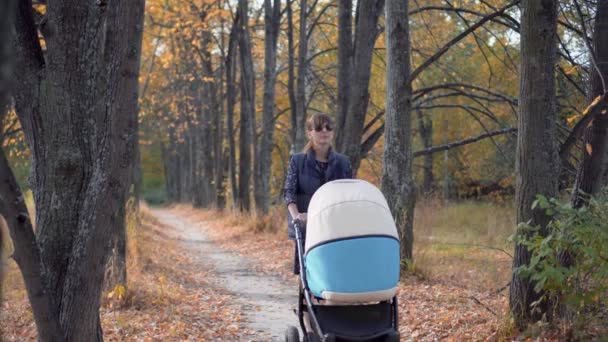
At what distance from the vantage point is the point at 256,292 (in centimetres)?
983

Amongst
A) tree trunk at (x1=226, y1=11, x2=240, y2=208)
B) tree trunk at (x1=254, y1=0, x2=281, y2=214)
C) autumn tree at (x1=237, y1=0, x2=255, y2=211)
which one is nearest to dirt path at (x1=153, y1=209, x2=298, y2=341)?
tree trunk at (x1=254, y1=0, x2=281, y2=214)

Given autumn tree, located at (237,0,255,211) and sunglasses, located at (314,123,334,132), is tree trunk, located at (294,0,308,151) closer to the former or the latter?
autumn tree, located at (237,0,255,211)

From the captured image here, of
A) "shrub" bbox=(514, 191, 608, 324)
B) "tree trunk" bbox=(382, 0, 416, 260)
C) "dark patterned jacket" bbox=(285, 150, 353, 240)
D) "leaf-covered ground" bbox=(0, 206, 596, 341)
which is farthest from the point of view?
"tree trunk" bbox=(382, 0, 416, 260)

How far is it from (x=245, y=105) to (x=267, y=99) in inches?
109

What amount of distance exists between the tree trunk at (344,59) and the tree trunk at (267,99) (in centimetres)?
624

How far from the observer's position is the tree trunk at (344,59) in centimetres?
A: 1218

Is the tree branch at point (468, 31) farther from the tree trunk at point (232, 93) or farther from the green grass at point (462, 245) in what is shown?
the tree trunk at point (232, 93)

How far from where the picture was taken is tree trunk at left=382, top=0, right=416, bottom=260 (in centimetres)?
949

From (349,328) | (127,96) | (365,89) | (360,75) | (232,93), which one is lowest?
(349,328)

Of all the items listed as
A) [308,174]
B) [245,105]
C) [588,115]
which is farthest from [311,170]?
[245,105]

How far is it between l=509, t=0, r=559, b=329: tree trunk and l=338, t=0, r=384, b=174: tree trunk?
5135mm

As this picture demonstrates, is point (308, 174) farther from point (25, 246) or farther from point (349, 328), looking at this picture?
point (25, 246)

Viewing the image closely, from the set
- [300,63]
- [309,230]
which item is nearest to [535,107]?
[309,230]

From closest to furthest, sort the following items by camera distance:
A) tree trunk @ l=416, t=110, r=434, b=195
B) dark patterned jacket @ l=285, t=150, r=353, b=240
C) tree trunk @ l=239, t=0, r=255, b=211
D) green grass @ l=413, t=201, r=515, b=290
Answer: dark patterned jacket @ l=285, t=150, r=353, b=240, green grass @ l=413, t=201, r=515, b=290, tree trunk @ l=239, t=0, r=255, b=211, tree trunk @ l=416, t=110, r=434, b=195
